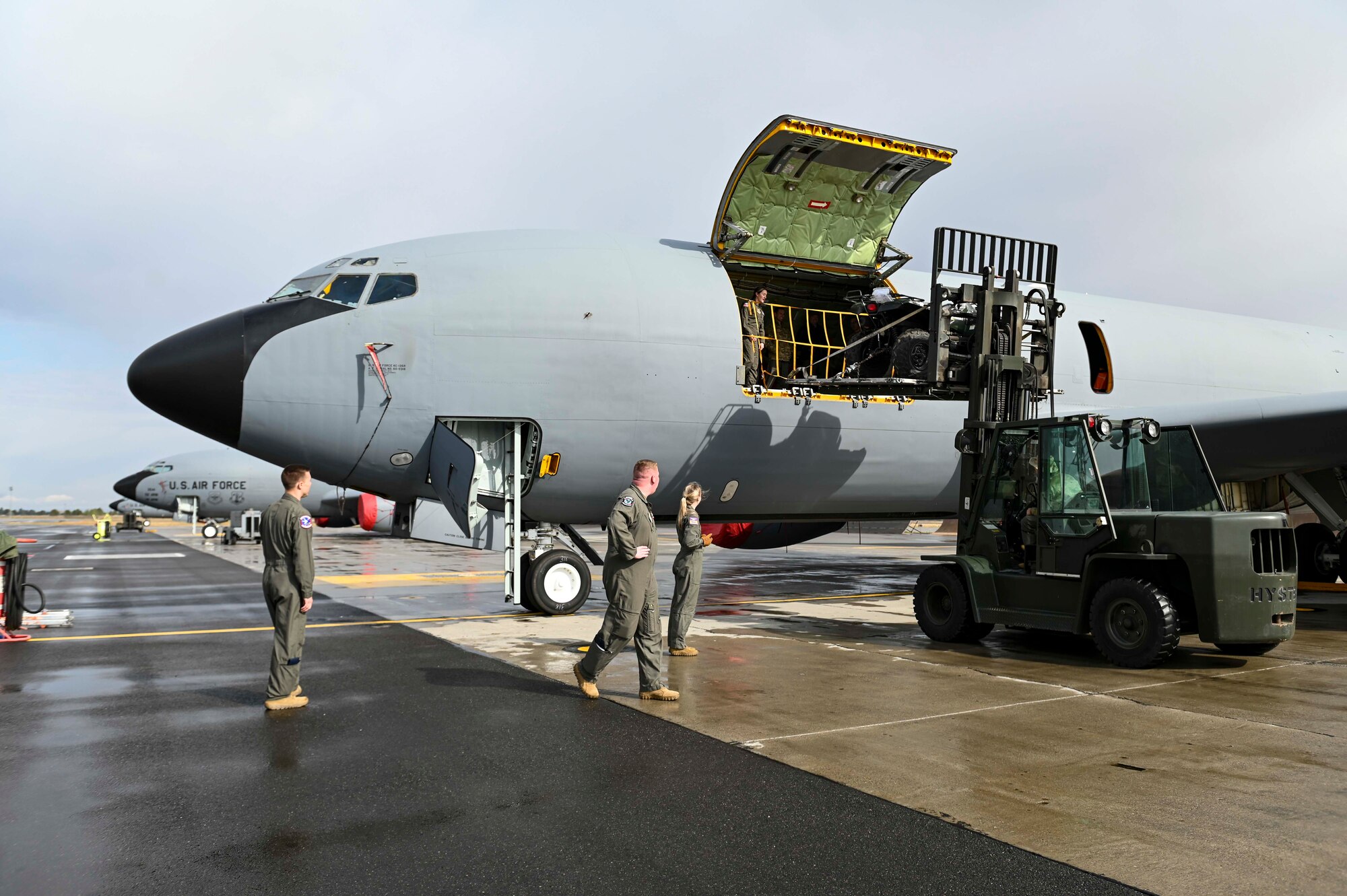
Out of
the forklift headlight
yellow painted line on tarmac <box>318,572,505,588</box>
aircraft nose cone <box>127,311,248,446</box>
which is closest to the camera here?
the forklift headlight

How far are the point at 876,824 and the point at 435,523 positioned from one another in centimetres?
815

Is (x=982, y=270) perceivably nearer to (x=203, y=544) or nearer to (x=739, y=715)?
(x=739, y=715)

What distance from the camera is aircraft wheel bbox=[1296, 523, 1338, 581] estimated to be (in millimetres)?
15477

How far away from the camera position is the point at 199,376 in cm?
986

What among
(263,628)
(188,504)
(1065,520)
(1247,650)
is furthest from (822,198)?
(188,504)

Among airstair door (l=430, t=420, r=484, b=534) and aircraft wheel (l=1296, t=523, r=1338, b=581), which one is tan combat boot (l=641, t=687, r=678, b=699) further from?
aircraft wheel (l=1296, t=523, r=1338, b=581)

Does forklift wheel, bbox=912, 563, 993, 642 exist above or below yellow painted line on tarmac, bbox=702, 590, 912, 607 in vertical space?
above

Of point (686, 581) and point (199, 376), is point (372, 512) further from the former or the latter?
point (686, 581)

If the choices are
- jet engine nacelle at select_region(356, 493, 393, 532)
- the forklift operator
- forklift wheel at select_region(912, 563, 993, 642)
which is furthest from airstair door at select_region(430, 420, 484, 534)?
jet engine nacelle at select_region(356, 493, 393, 532)

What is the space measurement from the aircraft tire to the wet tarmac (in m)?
4.06

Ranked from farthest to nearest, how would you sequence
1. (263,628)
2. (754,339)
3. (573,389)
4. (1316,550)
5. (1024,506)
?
1. (1316,550)
2. (754,339)
3. (263,628)
4. (573,389)
5. (1024,506)

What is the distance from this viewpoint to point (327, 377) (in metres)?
10.2

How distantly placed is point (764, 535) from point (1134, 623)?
884 centimetres

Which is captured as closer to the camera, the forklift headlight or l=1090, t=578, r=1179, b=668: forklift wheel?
l=1090, t=578, r=1179, b=668: forklift wheel
